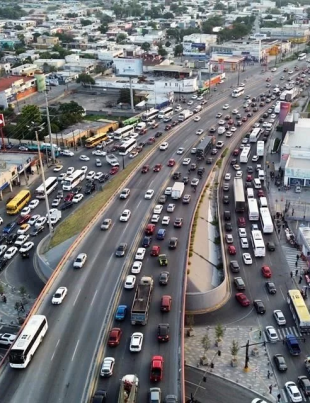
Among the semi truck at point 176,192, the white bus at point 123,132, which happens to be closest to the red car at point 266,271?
the semi truck at point 176,192

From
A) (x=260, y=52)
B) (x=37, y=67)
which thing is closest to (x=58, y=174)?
(x=37, y=67)

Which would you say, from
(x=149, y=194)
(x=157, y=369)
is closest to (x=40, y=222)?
(x=149, y=194)

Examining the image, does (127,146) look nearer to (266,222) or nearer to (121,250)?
(266,222)

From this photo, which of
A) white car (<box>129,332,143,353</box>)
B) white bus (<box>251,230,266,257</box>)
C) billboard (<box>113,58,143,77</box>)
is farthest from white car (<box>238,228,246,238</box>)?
billboard (<box>113,58,143,77</box>)

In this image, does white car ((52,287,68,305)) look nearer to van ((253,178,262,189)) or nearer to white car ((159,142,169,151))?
van ((253,178,262,189))

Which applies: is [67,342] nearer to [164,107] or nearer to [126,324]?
[126,324]

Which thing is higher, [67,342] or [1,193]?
[67,342]
